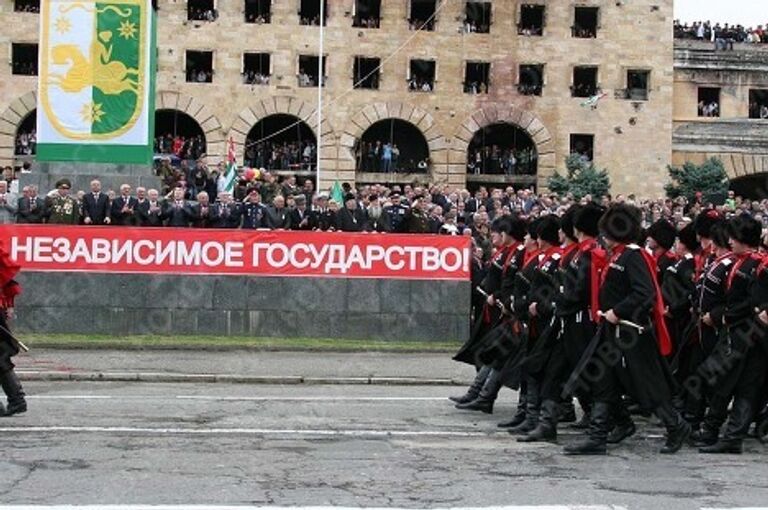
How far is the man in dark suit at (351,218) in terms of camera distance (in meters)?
24.4

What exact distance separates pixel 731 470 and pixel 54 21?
63.7ft

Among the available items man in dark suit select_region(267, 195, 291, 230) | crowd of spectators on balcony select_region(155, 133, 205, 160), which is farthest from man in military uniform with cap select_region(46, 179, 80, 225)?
crowd of spectators on balcony select_region(155, 133, 205, 160)

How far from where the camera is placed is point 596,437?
473 inches

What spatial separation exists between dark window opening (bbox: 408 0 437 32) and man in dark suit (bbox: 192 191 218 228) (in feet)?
107

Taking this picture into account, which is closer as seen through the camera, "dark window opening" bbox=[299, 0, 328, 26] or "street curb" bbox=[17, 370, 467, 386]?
"street curb" bbox=[17, 370, 467, 386]

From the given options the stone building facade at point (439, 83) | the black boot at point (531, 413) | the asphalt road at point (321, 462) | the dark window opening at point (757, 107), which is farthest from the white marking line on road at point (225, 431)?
the dark window opening at point (757, 107)

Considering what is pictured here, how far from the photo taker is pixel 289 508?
919cm

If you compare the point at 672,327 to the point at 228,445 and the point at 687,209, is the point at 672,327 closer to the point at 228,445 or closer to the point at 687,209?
the point at 228,445

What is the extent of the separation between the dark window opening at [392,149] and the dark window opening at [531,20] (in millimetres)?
6051

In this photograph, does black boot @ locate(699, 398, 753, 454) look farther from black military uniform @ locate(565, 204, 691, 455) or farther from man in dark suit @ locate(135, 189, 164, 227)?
man in dark suit @ locate(135, 189, 164, 227)

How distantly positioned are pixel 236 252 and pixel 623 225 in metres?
11.0

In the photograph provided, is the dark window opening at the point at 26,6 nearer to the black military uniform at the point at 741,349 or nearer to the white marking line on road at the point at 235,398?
the white marking line on road at the point at 235,398

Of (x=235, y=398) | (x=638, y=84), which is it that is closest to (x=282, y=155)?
(x=638, y=84)

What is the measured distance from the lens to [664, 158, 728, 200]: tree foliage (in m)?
50.1
